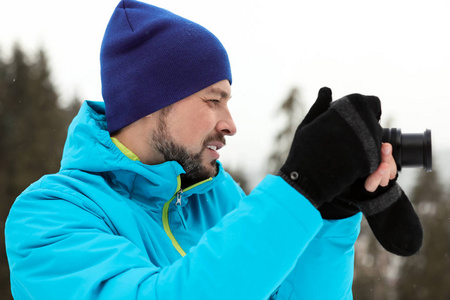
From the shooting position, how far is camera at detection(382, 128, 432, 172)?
138 cm

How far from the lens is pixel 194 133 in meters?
1.88

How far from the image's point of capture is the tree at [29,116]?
1684 cm

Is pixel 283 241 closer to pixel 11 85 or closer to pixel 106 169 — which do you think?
pixel 106 169

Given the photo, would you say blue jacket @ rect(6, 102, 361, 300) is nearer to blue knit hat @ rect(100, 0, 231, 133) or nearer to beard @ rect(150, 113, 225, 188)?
→ beard @ rect(150, 113, 225, 188)

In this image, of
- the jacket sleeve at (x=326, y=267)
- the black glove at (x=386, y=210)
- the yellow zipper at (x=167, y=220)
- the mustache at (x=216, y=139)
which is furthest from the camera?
the mustache at (x=216, y=139)

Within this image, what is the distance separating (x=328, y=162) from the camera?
3.82 feet

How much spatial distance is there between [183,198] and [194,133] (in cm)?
25

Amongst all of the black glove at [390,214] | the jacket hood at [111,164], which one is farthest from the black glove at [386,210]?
the jacket hood at [111,164]

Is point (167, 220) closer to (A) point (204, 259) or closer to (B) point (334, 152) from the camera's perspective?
(A) point (204, 259)

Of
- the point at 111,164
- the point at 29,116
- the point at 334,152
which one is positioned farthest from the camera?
the point at 29,116

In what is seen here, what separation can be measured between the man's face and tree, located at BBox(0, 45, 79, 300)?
15.6m

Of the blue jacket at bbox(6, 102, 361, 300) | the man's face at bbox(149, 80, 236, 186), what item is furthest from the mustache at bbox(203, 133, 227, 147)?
the blue jacket at bbox(6, 102, 361, 300)

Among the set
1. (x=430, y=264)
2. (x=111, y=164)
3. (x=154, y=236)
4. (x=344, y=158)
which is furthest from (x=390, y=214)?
(x=430, y=264)

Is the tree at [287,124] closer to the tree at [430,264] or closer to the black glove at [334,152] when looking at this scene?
the tree at [430,264]
